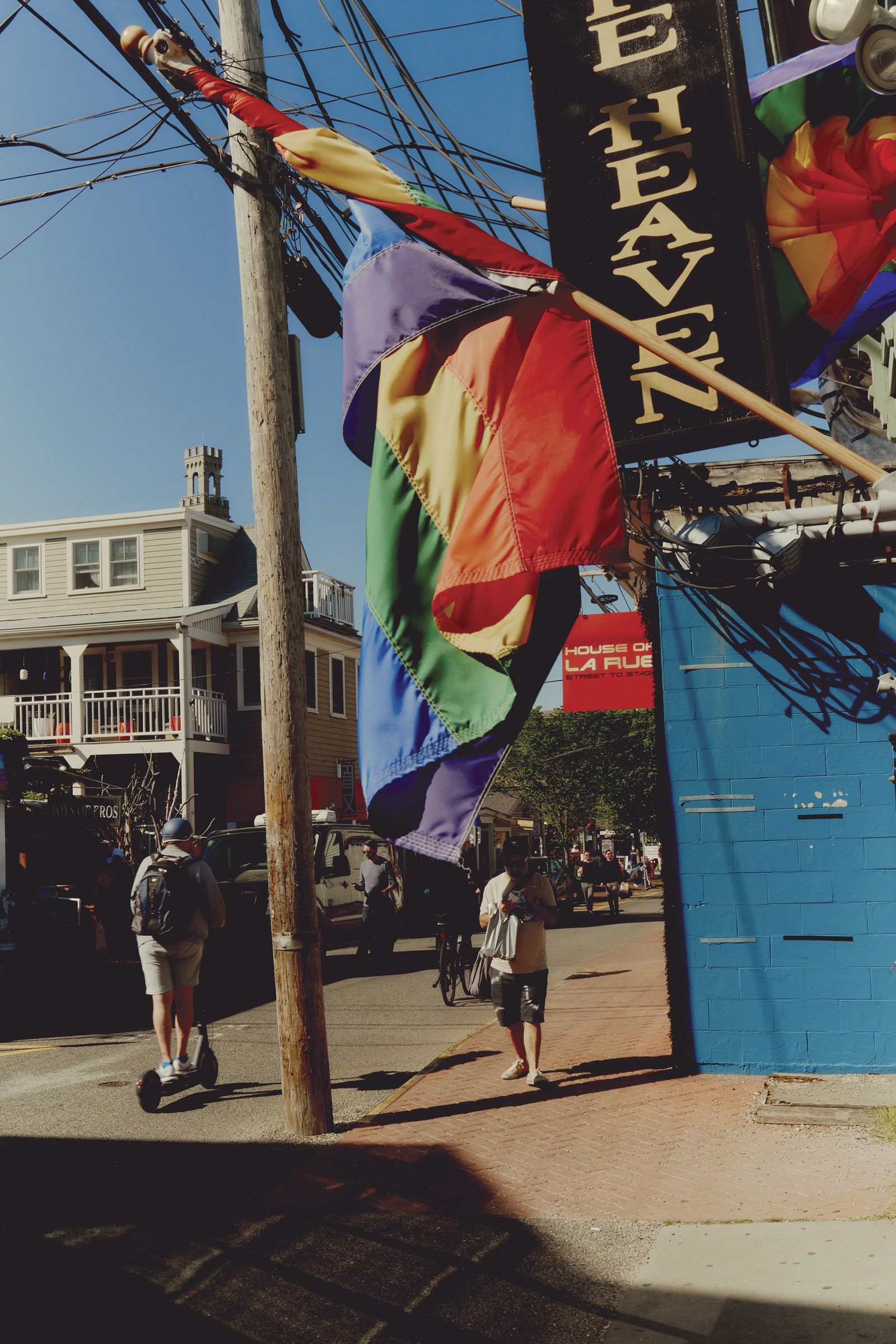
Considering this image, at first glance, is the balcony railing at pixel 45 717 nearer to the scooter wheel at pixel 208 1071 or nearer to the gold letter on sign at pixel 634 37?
the scooter wheel at pixel 208 1071

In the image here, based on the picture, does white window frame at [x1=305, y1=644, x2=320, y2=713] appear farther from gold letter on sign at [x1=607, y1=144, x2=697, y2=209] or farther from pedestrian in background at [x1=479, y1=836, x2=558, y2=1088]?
gold letter on sign at [x1=607, y1=144, x2=697, y2=209]

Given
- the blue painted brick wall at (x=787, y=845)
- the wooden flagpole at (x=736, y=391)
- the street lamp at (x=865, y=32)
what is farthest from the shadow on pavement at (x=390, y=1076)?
the street lamp at (x=865, y=32)

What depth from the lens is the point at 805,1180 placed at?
552 cm

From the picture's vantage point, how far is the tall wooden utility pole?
675 centimetres

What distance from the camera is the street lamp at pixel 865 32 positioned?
4168mm

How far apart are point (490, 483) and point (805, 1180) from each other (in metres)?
3.81

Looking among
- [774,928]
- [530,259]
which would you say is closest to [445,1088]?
[774,928]

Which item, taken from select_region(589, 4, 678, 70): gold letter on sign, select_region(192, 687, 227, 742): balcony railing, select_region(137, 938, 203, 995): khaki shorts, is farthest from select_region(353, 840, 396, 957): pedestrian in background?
select_region(192, 687, 227, 742): balcony railing

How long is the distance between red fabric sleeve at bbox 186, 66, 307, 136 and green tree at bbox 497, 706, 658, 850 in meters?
34.8

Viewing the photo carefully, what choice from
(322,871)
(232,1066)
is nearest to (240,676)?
(322,871)

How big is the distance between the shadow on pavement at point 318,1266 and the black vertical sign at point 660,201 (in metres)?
3.59

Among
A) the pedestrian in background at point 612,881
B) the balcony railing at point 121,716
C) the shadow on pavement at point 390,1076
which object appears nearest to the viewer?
the shadow on pavement at point 390,1076

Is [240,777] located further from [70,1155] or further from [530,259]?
[530,259]

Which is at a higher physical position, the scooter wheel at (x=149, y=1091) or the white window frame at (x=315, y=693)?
the white window frame at (x=315, y=693)
